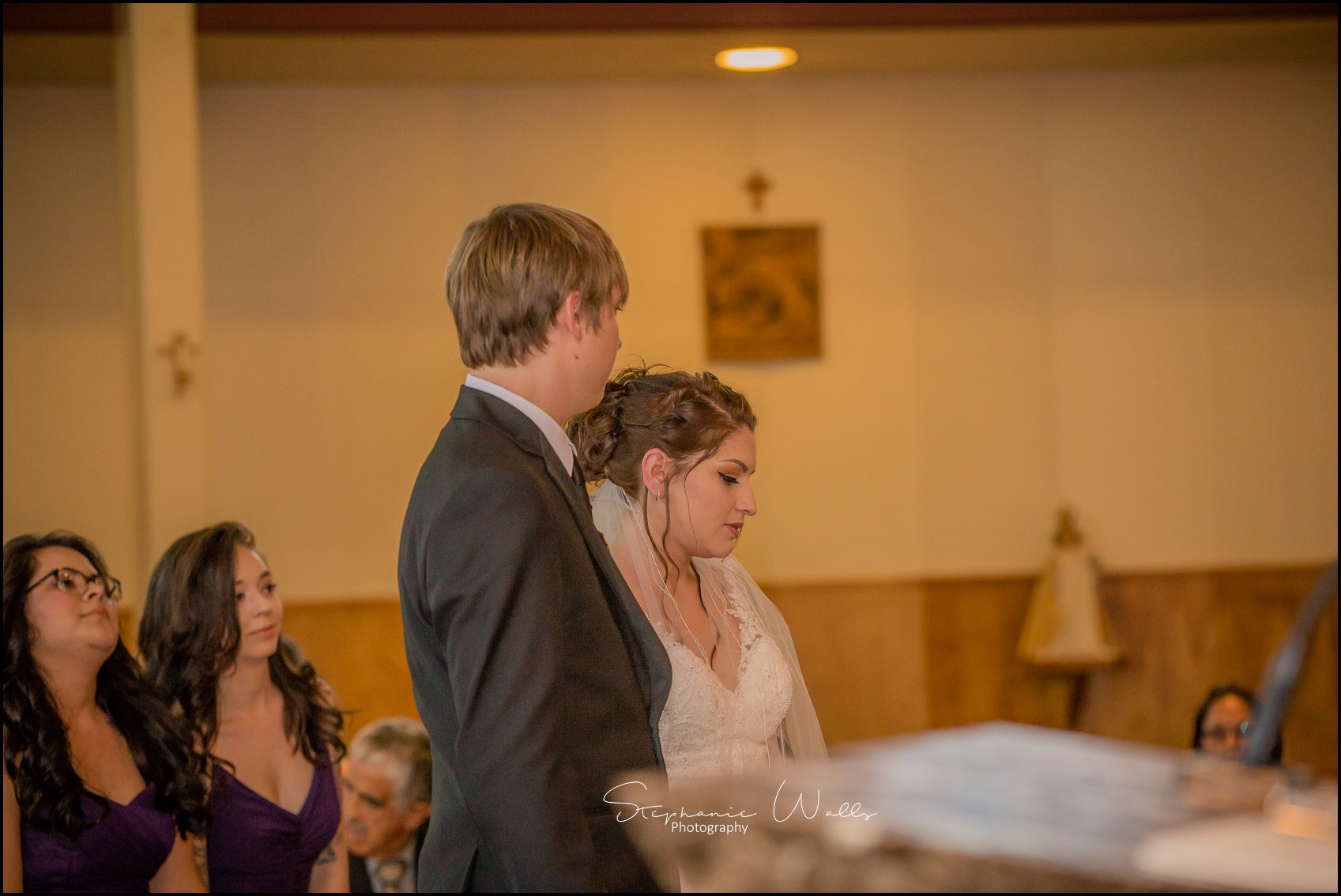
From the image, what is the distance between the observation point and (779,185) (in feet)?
16.4

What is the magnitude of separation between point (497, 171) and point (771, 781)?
162 inches

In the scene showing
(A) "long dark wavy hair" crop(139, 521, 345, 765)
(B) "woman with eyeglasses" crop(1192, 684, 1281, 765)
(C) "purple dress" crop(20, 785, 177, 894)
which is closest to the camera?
(C) "purple dress" crop(20, 785, 177, 894)

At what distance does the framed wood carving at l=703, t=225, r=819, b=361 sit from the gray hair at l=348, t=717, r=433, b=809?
228cm

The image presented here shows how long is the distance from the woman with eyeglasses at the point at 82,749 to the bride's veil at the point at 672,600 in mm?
967

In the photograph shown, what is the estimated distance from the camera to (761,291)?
495cm

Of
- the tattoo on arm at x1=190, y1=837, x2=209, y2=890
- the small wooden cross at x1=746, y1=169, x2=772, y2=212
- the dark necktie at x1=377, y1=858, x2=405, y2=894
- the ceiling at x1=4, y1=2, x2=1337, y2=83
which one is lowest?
the dark necktie at x1=377, y1=858, x2=405, y2=894

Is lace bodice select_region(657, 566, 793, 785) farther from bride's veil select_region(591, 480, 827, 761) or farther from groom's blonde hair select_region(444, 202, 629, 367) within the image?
groom's blonde hair select_region(444, 202, 629, 367)

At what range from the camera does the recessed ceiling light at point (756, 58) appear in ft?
14.6

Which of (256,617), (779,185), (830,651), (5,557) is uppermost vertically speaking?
(779,185)

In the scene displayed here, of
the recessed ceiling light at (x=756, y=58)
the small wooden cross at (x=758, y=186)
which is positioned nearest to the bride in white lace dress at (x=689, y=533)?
the recessed ceiling light at (x=756, y=58)

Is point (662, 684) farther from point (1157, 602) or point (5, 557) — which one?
point (1157, 602)

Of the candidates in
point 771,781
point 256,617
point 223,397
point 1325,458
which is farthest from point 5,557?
point 1325,458

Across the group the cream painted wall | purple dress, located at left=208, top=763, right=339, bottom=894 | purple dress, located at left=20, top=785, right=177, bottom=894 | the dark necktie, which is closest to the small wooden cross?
the cream painted wall

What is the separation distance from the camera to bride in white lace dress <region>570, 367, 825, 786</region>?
202cm
